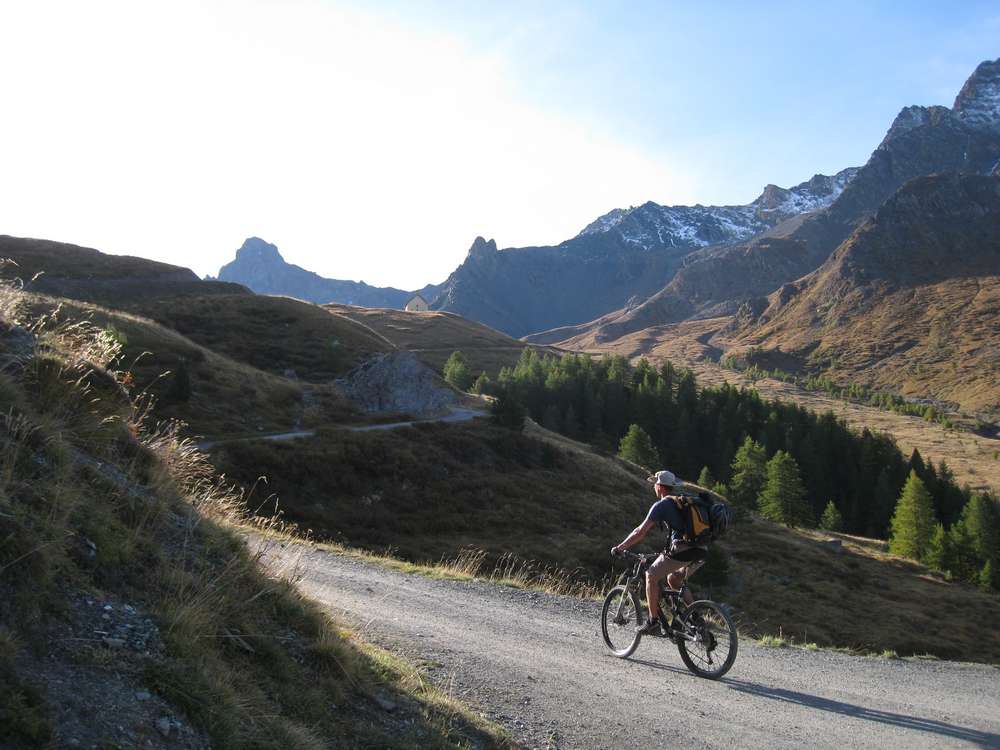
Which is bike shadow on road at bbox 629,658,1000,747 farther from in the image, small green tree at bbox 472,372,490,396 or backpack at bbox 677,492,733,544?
small green tree at bbox 472,372,490,396

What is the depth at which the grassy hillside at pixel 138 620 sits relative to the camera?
12.8 ft

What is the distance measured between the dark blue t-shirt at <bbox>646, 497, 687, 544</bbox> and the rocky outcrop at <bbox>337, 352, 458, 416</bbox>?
2072 inches

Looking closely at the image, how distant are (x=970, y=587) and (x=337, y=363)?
213ft

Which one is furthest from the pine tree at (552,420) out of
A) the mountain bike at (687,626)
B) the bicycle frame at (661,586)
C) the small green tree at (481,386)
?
the mountain bike at (687,626)

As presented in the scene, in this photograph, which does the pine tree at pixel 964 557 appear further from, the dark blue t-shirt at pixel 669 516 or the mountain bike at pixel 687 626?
the dark blue t-shirt at pixel 669 516

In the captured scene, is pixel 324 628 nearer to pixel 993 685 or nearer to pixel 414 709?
pixel 414 709

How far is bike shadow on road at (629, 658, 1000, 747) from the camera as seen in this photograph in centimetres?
766

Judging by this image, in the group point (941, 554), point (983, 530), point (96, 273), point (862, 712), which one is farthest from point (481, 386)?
point (862, 712)

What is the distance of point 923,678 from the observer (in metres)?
10.7

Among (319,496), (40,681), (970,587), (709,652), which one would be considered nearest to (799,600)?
(970,587)

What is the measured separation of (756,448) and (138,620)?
88.3 metres

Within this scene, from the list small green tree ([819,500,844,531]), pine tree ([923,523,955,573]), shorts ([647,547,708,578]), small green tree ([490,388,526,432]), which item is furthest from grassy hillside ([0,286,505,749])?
small green tree ([819,500,844,531])

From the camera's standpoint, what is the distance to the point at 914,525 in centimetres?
6325

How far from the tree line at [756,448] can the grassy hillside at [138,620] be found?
2319 inches
